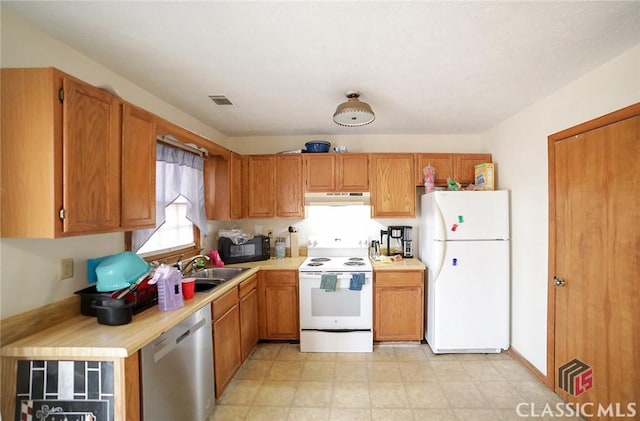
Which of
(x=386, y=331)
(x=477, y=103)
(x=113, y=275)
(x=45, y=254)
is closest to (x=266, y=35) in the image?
(x=113, y=275)

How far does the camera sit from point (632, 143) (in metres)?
1.52

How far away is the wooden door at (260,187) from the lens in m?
3.14

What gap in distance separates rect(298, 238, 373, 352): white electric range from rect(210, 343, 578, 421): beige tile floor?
0.11 meters

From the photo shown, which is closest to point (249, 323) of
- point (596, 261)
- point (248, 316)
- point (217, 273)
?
point (248, 316)

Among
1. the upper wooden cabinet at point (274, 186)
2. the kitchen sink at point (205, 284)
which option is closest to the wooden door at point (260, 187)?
the upper wooden cabinet at point (274, 186)

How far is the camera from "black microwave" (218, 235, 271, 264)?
2943 mm

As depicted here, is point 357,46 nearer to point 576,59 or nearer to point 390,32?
point 390,32

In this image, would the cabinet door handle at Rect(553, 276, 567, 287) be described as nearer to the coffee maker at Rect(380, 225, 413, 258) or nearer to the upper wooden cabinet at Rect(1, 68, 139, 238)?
the coffee maker at Rect(380, 225, 413, 258)

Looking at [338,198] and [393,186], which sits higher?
[393,186]

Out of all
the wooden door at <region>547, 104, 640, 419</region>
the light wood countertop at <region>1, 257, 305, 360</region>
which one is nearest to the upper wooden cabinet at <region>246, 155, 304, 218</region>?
the light wood countertop at <region>1, 257, 305, 360</region>

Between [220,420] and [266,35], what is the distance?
254 cm

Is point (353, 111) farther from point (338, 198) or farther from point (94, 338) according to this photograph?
point (94, 338)

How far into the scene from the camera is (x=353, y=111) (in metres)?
1.98

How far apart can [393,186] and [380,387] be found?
202 cm
